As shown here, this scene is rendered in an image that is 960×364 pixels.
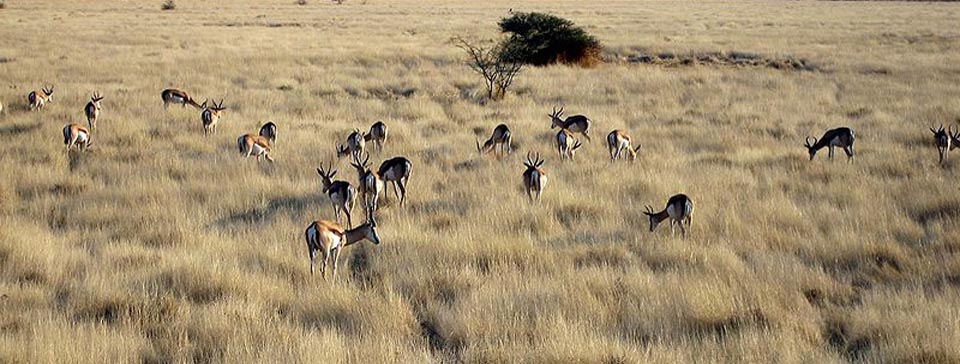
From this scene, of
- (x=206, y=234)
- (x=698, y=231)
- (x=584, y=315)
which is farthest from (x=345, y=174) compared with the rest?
(x=584, y=315)

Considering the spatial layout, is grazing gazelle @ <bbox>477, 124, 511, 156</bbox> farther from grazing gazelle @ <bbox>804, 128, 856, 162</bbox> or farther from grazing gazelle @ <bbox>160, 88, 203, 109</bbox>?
grazing gazelle @ <bbox>160, 88, 203, 109</bbox>

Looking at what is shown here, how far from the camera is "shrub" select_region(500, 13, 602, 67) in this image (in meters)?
31.2

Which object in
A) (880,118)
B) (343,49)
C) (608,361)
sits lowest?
(608,361)

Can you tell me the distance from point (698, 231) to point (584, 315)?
10.5 feet

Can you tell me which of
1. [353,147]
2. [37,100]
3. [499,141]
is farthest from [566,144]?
[37,100]

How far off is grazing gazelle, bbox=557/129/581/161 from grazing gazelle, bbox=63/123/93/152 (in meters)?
8.27

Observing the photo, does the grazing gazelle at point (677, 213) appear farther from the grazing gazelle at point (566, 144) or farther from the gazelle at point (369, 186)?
the grazing gazelle at point (566, 144)

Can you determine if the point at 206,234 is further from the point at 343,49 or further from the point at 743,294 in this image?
the point at 343,49

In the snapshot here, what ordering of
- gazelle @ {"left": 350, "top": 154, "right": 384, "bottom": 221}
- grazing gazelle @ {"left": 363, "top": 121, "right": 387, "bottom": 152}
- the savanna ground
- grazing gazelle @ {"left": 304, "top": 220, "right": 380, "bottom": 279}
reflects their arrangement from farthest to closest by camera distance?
grazing gazelle @ {"left": 363, "top": 121, "right": 387, "bottom": 152} → gazelle @ {"left": 350, "top": 154, "right": 384, "bottom": 221} → grazing gazelle @ {"left": 304, "top": 220, "right": 380, "bottom": 279} → the savanna ground

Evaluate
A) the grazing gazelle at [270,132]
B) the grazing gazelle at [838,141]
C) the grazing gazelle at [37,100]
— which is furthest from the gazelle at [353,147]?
the grazing gazelle at [37,100]

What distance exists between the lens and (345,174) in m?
12.5

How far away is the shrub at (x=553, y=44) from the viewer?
1229 inches

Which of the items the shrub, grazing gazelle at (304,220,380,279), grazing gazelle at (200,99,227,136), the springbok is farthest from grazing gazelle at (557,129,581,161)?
the shrub

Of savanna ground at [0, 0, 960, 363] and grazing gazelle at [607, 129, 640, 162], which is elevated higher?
grazing gazelle at [607, 129, 640, 162]
